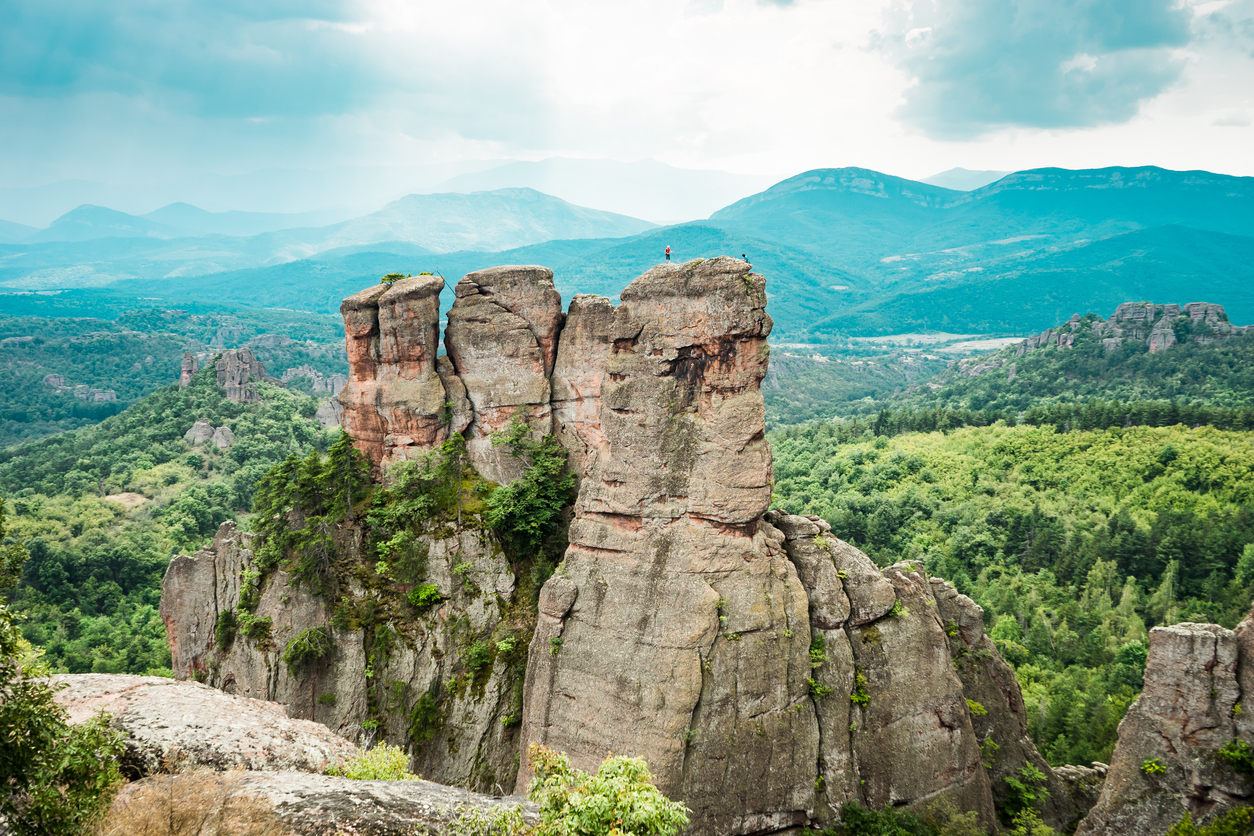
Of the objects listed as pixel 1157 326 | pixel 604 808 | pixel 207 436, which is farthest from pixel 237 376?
pixel 1157 326

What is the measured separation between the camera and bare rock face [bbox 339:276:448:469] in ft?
107

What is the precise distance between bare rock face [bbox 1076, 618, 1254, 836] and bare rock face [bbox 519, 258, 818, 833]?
1045cm

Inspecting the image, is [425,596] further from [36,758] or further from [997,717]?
[997,717]

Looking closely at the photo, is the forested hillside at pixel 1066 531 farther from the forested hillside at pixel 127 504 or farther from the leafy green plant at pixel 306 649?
the forested hillside at pixel 127 504

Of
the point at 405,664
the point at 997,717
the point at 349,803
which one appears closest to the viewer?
the point at 349,803

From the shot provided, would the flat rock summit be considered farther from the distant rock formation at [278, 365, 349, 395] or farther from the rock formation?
the distant rock formation at [278, 365, 349, 395]

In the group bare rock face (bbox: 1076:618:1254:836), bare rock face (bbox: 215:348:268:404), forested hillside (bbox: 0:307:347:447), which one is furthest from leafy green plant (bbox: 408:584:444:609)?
forested hillside (bbox: 0:307:347:447)

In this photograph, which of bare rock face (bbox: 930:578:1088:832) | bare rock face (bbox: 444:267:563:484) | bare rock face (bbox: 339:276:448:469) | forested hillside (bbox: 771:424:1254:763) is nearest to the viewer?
bare rock face (bbox: 930:578:1088:832)

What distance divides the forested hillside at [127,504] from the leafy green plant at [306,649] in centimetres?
2558

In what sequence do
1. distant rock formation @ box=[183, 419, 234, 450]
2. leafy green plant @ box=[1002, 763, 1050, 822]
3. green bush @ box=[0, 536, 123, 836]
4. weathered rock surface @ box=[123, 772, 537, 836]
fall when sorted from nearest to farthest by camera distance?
green bush @ box=[0, 536, 123, 836]
weathered rock surface @ box=[123, 772, 537, 836]
leafy green plant @ box=[1002, 763, 1050, 822]
distant rock formation @ box=[183, 419, 234, 450]

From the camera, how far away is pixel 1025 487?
3012 inches

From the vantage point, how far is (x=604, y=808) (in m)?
14.3

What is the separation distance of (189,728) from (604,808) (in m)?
10.9

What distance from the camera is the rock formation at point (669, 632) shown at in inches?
968
